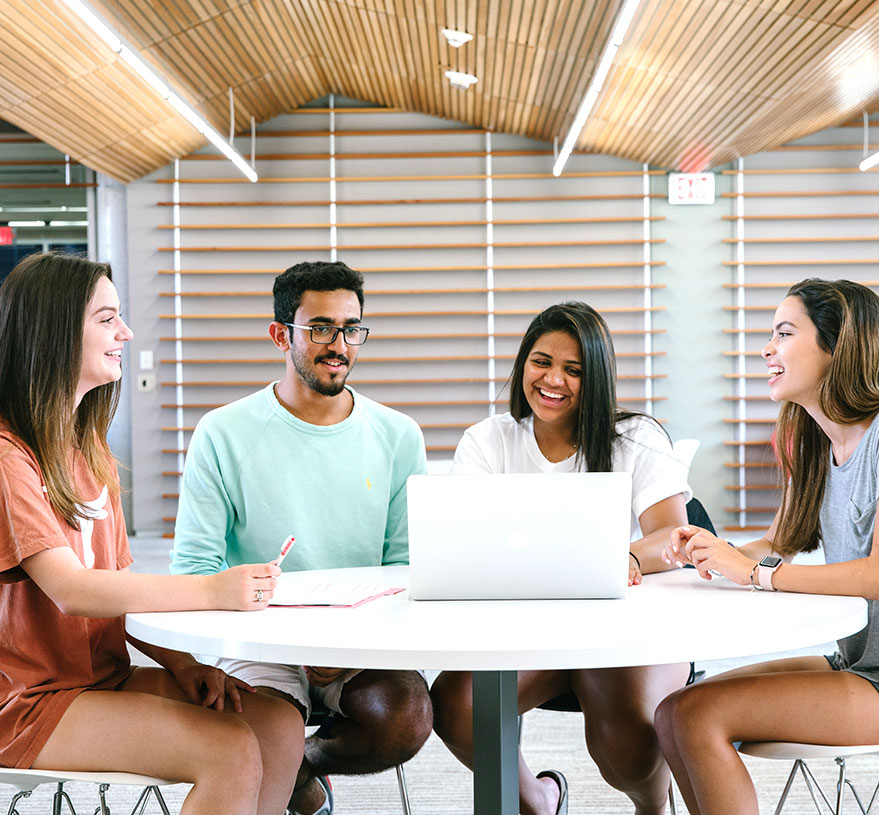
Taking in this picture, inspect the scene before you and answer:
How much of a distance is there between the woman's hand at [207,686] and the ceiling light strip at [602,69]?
3757mm

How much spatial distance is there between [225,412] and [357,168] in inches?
261

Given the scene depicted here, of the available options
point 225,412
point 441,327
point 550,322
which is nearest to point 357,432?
point 225,412

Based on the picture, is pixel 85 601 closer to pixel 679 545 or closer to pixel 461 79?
pixel 679 545

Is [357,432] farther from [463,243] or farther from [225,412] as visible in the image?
[463,243]

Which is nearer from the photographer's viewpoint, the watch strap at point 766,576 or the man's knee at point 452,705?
the watch strap at point 766,576

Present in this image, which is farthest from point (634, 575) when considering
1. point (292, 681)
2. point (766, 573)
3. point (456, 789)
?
point (456, 789)

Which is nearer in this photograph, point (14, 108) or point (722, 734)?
point (722, 734)

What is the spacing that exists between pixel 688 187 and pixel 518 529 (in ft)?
24.6

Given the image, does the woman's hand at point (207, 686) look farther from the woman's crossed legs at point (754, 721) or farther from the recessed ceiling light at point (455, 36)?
the recessed ceiling light at point (455, 36)

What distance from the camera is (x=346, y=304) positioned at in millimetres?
2422

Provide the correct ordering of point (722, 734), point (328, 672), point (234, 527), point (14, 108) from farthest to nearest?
point (14, 108), point (234, 527), point (328, 672), point (722, 734)

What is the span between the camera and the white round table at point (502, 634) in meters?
1.20

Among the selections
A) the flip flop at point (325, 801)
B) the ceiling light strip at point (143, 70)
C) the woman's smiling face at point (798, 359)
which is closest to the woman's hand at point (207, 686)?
the flip flop at point (325, 801)

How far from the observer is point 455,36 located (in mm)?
6496
